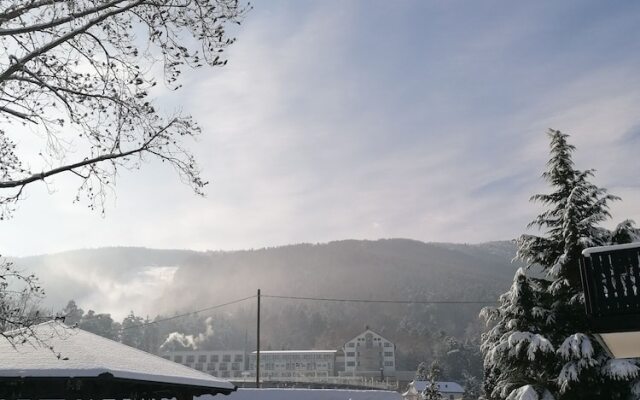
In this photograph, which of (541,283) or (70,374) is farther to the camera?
(541,283)

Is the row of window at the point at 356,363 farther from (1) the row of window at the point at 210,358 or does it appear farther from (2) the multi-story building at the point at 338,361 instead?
(1) the row of window at the point at 210,358

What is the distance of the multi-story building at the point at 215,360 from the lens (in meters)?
174

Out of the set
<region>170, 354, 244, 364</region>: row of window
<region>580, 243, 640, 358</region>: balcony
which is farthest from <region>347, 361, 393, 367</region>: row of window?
<region>580, 243, 640, 358</region>: balcony

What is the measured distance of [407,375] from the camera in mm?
145750

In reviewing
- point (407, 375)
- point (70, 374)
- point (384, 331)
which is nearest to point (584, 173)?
point (70, 374)

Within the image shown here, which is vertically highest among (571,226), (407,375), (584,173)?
(584,173)

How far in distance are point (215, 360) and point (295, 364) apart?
113ft

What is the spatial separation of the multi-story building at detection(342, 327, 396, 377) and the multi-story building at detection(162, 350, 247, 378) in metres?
33.2

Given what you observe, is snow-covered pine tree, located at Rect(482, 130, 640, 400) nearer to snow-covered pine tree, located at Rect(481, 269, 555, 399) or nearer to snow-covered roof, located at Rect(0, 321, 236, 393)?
snow-covered pine tree, located at Rect(481, 269, 555, 399)

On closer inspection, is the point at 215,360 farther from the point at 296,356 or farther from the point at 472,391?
the point at 472,391

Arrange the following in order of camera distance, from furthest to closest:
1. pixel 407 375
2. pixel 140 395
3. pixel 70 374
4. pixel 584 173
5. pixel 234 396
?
pixel 407 375 < pixel 584 173 < pixel 234 396 < pixel 140 395 < pixel 70 374

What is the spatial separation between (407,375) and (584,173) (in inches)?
5221

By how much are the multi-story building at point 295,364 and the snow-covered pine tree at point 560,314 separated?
13659 cm

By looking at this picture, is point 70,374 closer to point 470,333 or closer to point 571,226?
point 571,226
